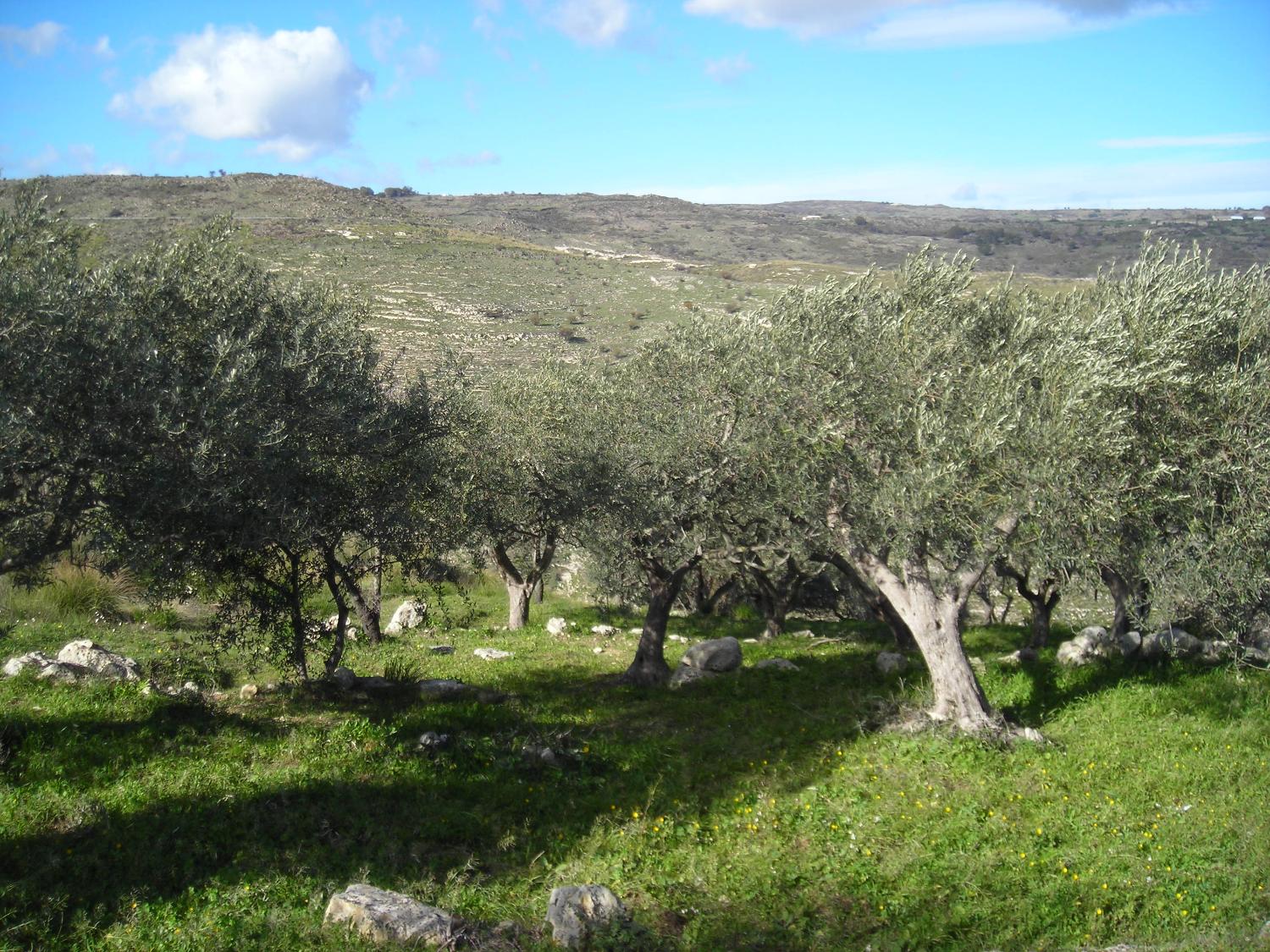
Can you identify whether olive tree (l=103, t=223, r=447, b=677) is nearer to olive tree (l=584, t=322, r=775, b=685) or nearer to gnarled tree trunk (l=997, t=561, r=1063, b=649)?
olive tree (l=584, t=322, r=775, b=685)

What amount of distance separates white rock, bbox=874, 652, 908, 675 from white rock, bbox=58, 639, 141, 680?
42.2 ft

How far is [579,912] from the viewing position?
24.5 ft

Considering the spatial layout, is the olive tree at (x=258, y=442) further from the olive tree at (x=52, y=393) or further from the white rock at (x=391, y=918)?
the white rock at (x=391, y=918)

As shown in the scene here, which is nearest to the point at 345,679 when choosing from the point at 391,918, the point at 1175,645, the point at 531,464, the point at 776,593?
the point at 531,464

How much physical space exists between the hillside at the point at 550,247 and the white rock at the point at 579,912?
1268 centimetres

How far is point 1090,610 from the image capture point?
35906mm

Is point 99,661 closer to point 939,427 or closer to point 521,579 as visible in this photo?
point 521,579

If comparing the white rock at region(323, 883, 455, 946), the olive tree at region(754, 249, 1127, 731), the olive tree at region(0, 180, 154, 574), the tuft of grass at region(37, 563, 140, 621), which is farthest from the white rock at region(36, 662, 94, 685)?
the olive tree at region(754, 249, 1127, 731)

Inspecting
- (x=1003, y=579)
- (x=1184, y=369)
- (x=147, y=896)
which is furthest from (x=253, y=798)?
(x=1003, y=579)

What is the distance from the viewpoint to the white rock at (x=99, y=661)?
1325cm

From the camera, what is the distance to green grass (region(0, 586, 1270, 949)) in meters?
7.84

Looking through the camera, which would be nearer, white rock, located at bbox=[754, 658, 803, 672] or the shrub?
white rock, located at bbox=[754, 658, 803, 672]

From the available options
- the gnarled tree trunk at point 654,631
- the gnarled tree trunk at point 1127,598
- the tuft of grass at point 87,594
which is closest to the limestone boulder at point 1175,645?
the gnarled tree trunk at point 1127,598

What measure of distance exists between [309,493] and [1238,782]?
12.2 m
